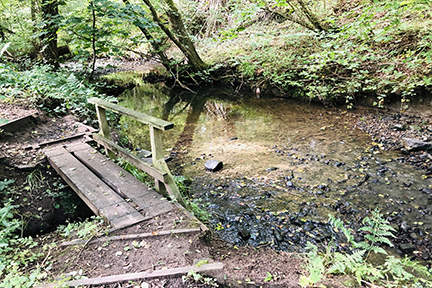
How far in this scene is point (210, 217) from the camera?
4574mm

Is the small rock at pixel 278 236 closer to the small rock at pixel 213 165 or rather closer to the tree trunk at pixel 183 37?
the small rock at pixel 213 165

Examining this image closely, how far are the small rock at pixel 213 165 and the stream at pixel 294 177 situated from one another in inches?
6.6

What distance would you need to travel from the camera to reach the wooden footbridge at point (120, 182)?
3530 mm

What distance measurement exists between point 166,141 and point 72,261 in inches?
223

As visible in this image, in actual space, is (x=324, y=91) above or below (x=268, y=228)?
above

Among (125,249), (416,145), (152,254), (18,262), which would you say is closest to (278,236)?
(152,254)

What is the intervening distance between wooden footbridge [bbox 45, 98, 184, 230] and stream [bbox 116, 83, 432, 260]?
1.25m

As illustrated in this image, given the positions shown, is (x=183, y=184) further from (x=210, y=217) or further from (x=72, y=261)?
(x=72, y=261)

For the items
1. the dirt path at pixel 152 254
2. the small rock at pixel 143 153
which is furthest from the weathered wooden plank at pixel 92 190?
the small rock at pixel 143 153

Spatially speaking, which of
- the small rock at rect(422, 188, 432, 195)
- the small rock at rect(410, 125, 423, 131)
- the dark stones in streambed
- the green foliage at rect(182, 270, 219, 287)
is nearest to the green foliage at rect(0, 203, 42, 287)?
the green foliage at rect(182, 270, 219, 287)

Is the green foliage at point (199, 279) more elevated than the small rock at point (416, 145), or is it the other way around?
the green foliage at point (199, 279)

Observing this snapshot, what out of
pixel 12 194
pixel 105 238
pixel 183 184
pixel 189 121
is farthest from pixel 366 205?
pixel 189 121

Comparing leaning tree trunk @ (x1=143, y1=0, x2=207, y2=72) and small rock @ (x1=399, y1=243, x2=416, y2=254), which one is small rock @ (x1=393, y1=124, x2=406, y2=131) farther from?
leaning tree trunk @ (x1=143, y1=0, x2=207, y2=72)

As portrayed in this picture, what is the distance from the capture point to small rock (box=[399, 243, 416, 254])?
3.55 meters
